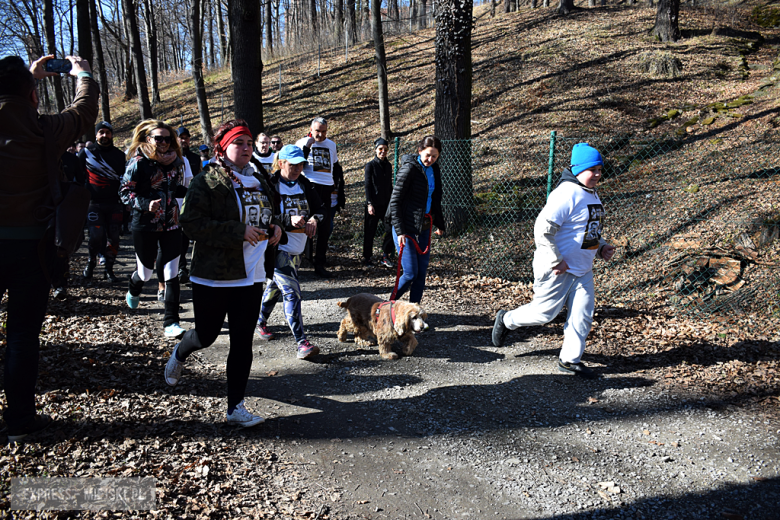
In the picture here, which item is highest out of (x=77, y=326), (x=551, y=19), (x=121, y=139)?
(x=551, y=19)

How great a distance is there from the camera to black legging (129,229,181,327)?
16.7 feet

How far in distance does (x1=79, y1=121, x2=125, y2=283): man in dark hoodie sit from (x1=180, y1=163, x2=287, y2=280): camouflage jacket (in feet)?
15.5

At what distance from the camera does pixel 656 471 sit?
3.22m

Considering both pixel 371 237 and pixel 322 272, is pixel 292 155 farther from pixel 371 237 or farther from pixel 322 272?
pixel 371 237

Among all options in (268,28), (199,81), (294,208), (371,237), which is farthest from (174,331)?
(268,28)

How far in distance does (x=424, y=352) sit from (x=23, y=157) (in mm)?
3754

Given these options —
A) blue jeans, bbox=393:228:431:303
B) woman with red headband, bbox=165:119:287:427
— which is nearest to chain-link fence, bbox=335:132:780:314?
blue jeans, bbox=393:228:431:303

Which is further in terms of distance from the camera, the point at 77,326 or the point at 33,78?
the point at 77,326

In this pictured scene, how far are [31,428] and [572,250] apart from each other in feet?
14.4

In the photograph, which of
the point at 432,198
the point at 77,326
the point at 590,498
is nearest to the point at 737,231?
the point at 432,198

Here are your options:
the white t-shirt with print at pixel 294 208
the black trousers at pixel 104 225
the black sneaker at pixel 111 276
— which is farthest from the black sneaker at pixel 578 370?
the black sneaker at pixel 111 276

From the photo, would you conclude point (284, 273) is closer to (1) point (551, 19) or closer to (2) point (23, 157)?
(2) point (23, 157)

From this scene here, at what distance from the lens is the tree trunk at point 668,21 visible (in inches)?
672

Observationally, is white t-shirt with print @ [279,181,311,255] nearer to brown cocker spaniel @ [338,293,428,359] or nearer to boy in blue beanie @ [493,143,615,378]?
brown cocker spaniel @ [338,293,428,359]
